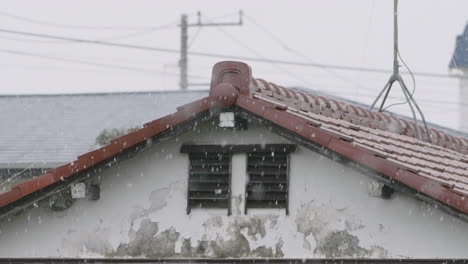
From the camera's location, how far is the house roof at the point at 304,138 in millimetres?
9672

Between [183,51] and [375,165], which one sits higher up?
[183,51]

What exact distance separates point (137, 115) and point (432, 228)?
22077 millimetres

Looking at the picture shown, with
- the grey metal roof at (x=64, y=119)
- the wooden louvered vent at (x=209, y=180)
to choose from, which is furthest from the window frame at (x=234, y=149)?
the grey metal roof at (x=64, y=119)

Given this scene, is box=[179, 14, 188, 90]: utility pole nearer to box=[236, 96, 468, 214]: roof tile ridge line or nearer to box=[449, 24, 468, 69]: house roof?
box=[449, 24, 468, 69]: house roof

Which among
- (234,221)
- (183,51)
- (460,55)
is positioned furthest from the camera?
(183,51)

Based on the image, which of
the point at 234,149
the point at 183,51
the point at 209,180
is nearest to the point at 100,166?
the point at 209,180

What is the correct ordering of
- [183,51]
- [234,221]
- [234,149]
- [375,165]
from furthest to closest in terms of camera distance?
[183,51], [234,149], [234,221], [375,165]

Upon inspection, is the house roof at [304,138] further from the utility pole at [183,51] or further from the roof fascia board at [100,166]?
the utility pole at [183,51]

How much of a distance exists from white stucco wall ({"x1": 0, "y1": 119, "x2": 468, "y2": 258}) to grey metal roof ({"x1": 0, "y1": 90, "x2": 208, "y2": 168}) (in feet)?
57.6

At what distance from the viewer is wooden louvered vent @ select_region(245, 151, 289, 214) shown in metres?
10.6

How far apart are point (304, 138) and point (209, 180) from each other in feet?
3.90

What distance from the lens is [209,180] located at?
10.8m

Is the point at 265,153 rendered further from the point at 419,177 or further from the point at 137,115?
the point at 137,115

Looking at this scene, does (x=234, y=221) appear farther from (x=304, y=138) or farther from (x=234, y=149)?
(x=304, y=138)
